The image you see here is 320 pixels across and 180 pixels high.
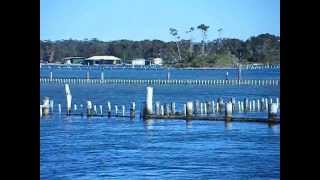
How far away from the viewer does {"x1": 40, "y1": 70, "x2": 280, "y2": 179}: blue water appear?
19097mm

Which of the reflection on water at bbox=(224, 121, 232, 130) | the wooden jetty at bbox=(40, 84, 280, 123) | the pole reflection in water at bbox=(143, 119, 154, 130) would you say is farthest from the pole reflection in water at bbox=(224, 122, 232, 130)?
the pole reflection in water at bbox=(143, 119, 154, 130)

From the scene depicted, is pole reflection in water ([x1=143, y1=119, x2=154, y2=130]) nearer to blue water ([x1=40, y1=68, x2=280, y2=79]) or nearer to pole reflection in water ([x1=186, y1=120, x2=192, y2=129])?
pole reflection in water ([x1=186, y1=120, x2=192, y2=129])

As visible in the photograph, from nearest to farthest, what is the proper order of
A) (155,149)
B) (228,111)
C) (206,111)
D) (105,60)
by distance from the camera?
(155,149), (228,111), (206,111), (105,60)

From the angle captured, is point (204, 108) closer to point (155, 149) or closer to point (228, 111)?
point (228, 111)

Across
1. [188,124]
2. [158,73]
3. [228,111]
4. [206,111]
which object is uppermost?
[158,73]

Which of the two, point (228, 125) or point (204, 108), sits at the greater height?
point (204, 108)

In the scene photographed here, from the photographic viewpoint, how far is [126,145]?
26.3m

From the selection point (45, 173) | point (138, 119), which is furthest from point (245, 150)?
point (138, 119)

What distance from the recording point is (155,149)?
24.4 m

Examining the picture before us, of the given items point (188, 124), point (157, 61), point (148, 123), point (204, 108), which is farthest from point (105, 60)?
point (188, 124)

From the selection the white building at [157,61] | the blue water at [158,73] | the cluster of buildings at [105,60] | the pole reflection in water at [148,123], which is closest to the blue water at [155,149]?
the pole reflection in water at [148,123]

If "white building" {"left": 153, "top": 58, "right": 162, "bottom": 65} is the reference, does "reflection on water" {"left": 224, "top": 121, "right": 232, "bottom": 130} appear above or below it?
below

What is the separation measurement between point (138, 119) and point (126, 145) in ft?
28.1
